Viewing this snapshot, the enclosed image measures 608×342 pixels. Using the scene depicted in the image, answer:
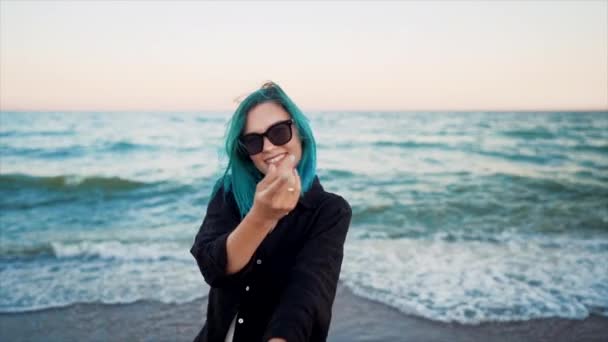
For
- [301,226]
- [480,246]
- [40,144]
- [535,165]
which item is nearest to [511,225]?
[480,246]

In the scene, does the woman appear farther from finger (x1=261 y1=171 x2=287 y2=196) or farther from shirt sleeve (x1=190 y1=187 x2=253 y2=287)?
finger (x1=261 y1=171 x2=287 y2=196)

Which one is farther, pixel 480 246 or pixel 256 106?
pixel 480 246

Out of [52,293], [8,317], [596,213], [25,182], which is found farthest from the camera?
[25,182]

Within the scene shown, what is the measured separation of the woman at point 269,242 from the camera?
1.83 meters

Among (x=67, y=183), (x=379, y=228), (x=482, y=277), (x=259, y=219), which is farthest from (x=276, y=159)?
(x=67, y=183)

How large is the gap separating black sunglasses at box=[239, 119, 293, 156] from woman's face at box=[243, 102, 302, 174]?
1 centimetres

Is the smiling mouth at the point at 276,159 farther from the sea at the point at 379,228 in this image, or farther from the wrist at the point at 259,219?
the wrist at the point at 259,219

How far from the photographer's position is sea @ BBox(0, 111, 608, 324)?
Answer: 20.6 feet

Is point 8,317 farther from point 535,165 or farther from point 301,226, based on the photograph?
point 535,165

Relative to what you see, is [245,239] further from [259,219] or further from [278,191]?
[278,191]

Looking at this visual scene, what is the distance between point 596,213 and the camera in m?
11.9

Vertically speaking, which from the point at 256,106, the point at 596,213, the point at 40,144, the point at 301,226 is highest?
the point at 256,106

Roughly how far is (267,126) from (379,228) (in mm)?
8319

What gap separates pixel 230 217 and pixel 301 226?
0.29 m
